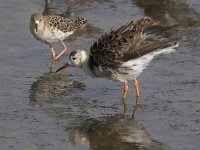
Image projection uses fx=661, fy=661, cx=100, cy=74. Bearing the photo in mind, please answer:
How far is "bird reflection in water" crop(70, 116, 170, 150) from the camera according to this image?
26.6 ft

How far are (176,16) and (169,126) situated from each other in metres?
6.25

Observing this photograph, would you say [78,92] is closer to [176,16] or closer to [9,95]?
[9,95]

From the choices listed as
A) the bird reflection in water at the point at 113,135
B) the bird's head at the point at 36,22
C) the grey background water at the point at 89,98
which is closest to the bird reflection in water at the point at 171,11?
the grey background water at the point at 89,98

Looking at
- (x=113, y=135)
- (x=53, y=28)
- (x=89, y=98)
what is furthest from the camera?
(x=53, y=28)

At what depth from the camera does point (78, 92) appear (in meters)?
10.3

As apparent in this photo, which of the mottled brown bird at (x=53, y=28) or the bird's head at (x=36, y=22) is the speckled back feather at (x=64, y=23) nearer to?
the mottled brown bird at (x=53, y=28)

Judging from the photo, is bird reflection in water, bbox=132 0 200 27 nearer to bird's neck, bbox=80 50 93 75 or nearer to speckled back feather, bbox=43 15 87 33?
speckled back feather, bbox=43 15 87 33

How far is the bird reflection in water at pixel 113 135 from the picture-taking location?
8.11 meters

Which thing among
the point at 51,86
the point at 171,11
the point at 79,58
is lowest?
the point at 51,86

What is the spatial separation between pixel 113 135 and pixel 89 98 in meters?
1.57

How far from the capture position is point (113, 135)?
8.50 metres

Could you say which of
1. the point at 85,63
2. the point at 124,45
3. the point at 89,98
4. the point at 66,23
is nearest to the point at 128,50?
the point at 124,45

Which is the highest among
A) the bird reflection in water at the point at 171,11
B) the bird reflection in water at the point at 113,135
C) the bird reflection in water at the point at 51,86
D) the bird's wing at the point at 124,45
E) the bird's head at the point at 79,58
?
the bird's wing at the point at 124,45

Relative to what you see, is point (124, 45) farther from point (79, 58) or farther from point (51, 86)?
point (51, 86)
